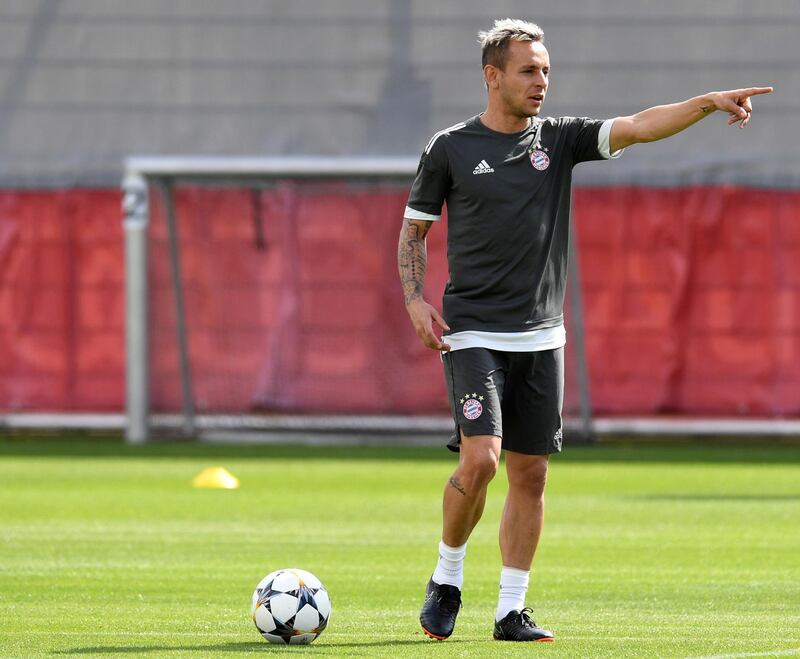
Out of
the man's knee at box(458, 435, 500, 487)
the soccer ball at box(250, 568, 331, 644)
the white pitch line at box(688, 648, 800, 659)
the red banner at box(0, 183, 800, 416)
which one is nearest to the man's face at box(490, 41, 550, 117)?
the man's knee at box(458, 435, 500, 487)

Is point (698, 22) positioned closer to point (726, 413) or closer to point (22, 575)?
point (726, 413)

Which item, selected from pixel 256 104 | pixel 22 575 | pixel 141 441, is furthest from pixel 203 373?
pixel 22 575

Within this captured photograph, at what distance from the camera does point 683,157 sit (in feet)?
73.6

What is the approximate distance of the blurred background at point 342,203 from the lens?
2222 centimetres

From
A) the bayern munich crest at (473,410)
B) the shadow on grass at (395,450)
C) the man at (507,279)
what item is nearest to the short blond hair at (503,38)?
the man at (507,279)

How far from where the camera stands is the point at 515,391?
24.6ft

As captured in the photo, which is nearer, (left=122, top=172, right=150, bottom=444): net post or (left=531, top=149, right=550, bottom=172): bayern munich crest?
(left=531, top=149, right=550, bottom=172): bayern munich crest

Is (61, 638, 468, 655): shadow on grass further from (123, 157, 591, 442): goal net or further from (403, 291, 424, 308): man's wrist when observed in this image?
(123, 157, 591, 442): goal net

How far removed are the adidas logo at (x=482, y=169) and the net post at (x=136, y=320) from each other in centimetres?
1405

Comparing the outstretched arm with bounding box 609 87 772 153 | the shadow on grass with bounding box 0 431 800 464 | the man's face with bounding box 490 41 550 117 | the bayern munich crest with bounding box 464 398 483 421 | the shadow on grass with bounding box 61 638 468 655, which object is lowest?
the shadow on grass with bounding box 0 431 800 464

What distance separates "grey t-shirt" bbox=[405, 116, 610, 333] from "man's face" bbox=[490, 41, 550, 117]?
0.14 meters

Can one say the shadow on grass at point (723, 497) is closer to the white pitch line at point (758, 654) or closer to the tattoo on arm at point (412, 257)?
the tattoo on arm at point (412, 257)

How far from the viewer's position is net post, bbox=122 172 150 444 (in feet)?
69.2

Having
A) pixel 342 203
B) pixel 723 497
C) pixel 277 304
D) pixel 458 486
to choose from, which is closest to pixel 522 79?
pixel 458 486
